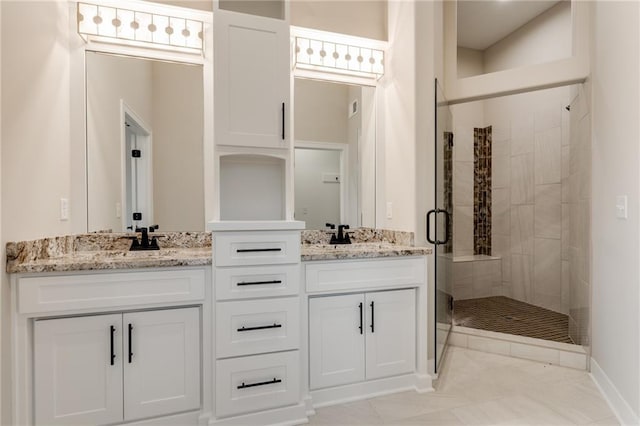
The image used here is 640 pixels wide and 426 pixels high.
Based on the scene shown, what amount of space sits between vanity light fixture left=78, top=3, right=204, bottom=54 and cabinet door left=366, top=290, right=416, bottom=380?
1999 millimetres

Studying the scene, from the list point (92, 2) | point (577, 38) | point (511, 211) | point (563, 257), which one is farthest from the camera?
point (511, 211)

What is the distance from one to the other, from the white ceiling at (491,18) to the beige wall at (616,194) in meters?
0.92

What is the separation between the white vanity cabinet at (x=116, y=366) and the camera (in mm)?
1511

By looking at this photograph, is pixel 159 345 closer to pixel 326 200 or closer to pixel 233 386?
pixel 233 386

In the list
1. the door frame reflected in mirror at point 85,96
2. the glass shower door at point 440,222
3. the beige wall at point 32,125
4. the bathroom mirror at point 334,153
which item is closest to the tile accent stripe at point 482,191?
the glass shower door at point 440,222

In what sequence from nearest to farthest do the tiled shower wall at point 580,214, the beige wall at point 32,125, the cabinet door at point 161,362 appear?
the beige wall at point 32,125
the cabinet door at point 161,362
the tiled shower wall at point 580,214

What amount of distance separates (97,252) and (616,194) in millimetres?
3030

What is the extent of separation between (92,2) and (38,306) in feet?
5.69

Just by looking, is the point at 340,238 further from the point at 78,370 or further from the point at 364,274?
the point at 78,370

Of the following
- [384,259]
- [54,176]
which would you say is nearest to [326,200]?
[384,259]

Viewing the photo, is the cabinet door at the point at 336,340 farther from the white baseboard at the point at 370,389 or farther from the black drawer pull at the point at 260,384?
the black drawer pull at the point at 260,384

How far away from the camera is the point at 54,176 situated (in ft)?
5.92

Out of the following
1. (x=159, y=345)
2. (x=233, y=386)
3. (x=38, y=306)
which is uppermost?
(x=38, y=306)

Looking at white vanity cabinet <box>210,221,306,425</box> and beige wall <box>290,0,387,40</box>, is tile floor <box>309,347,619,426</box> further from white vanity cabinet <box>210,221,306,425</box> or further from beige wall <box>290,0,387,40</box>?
beige wall <box>290,0,387,40</box>
